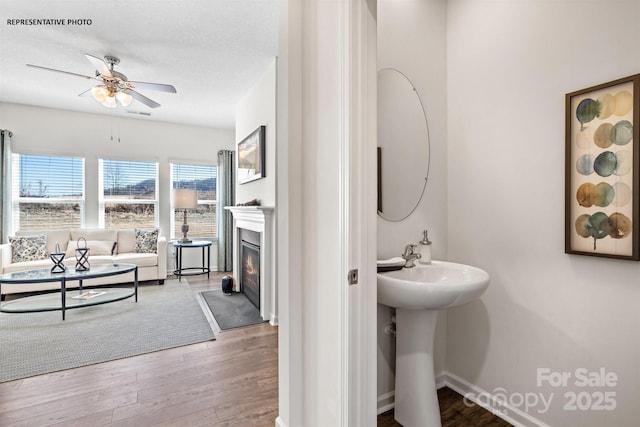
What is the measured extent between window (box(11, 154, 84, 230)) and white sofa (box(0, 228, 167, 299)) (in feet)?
1.16

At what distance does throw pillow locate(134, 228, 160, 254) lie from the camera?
4.91 m

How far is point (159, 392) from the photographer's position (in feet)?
6.53

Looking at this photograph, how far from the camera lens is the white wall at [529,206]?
1.30 metres

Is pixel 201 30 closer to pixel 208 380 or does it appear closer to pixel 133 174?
pixel 208 380

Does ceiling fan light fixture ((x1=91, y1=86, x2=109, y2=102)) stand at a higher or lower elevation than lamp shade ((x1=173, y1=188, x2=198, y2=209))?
higher

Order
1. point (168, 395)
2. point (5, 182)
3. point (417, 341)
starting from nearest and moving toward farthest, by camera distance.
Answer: point (417, 341) < point (168, 395) < point (5, 182)

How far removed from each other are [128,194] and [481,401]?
5668 mm

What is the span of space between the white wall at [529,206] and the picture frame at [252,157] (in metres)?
2.13

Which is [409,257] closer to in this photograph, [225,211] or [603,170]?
[603,170]

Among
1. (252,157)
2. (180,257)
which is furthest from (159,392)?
(180,257)

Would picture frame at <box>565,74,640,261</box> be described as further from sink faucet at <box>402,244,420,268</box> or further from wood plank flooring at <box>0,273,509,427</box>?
wood plank flooring at <box>0,273,509,427</box>

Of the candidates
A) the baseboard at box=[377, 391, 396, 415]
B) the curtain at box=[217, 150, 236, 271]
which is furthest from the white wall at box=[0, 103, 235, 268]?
the baseboard at box=[377, 391, 396, 415]

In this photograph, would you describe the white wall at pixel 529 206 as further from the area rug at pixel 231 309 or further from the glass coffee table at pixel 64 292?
the glass coffee table at pixel 64 292

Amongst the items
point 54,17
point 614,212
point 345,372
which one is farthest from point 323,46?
point 54,17
